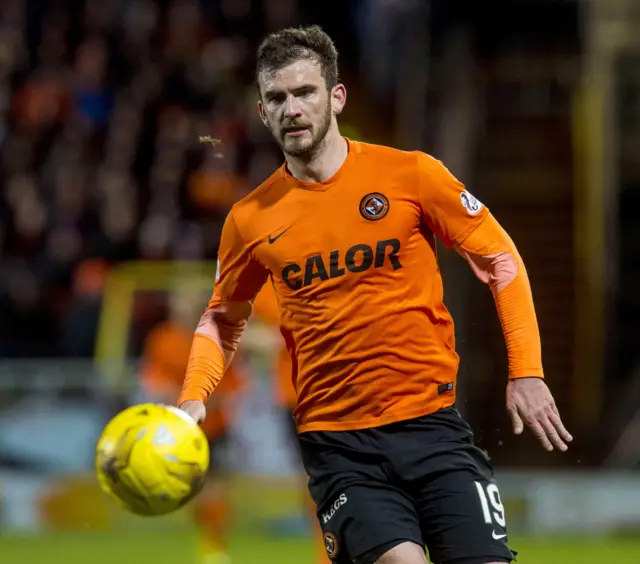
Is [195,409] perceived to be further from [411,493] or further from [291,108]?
[291,108]

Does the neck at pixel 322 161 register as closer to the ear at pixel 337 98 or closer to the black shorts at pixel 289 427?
the ear at pixel 337 98

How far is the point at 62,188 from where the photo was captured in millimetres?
14500

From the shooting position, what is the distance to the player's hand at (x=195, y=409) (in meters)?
4.81

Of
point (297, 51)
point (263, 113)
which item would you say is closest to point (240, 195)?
point (263, 113)

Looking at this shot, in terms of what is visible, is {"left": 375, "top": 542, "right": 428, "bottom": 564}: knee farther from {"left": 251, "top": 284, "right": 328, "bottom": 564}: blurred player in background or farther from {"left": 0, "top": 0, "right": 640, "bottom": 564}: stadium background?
{"left": 0, "top": 0, "right": 640, "bottom": 564}: stadium background

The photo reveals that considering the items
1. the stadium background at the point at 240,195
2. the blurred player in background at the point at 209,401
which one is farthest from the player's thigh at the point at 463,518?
the stadium background at the point at 240,195

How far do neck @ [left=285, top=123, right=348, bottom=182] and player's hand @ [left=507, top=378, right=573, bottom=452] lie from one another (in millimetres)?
1012

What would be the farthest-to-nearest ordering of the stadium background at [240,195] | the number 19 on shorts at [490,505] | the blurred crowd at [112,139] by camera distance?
the blurred crowd at [112,139], the stadium background at [240,195], the number 19 on shorts at [490,505]

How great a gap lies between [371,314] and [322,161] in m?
0.59

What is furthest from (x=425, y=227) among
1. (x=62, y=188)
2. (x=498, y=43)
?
(x=498, y=43)

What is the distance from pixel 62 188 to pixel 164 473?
34.2ft

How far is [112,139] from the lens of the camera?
50.6 feet

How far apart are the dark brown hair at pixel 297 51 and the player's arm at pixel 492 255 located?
0.48m

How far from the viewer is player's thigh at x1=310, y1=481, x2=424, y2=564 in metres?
4.54
